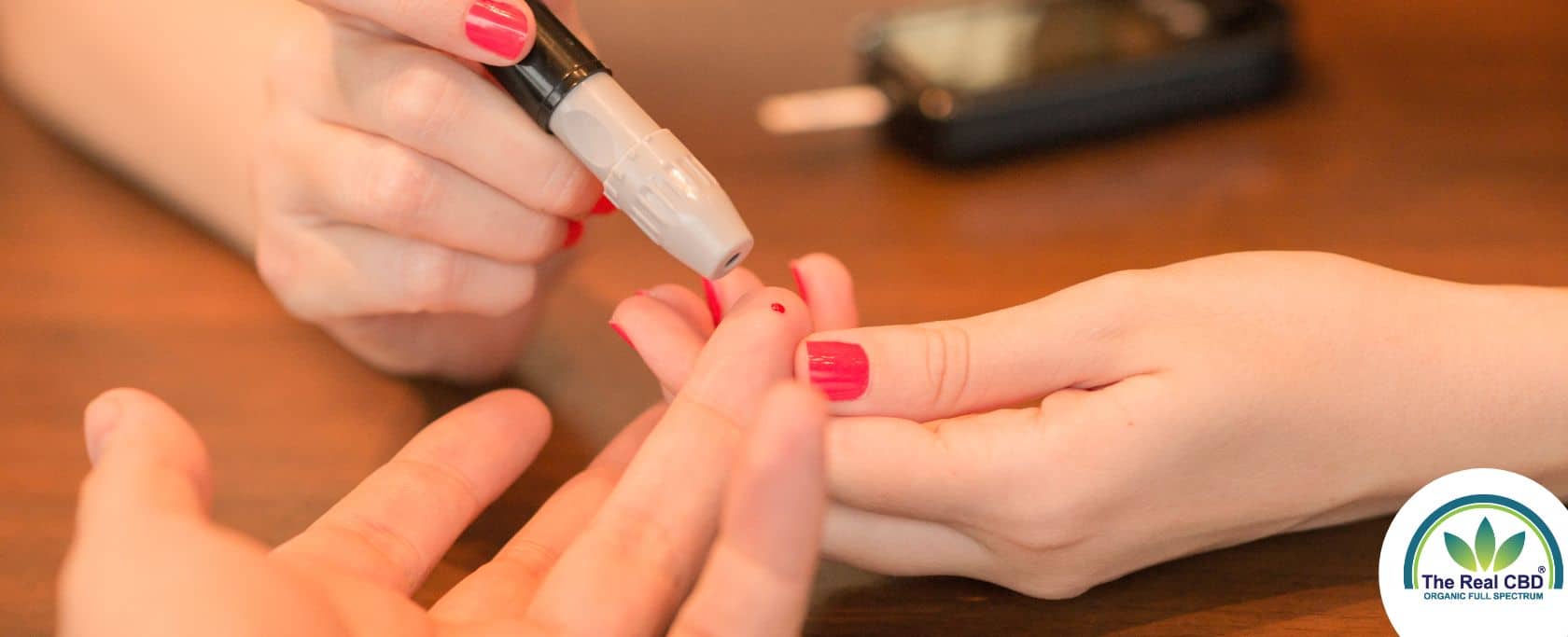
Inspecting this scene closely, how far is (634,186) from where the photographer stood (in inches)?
19.3

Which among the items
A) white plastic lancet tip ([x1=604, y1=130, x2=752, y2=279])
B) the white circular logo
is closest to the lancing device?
white plastic lancet tip ([x1=604, y1=130, x2=752, y2=279])

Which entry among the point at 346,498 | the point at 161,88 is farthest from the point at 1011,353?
the point at 161,88

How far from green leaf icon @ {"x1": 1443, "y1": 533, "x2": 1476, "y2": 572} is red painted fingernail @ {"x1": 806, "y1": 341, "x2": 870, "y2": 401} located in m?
0.24

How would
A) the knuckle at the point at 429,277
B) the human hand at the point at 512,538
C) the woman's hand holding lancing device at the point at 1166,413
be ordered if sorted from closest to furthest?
the human hand at the point at 512,538
the woman's hand holding lancing device at the point at 1166,413
the knuckle at the point at 429,277

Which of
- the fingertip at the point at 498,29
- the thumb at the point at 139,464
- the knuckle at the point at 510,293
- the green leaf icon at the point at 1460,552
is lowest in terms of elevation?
the green leaf icon at the point at 1460,552

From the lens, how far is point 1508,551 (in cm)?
48

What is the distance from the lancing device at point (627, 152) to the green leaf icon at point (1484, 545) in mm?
308

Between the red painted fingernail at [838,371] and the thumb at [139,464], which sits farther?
the red painted fingernail at [838,371]

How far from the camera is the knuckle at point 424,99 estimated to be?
0.51 metres

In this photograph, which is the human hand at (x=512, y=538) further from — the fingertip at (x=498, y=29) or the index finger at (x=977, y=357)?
the fingertip at (x=498, y=29)

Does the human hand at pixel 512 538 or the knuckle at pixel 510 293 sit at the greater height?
the knuckle at pixel 510 293

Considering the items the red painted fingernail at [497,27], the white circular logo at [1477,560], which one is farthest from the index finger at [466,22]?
the white circular logo at [1477,560]

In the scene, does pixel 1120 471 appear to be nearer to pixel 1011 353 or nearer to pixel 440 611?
pixel 1011 353

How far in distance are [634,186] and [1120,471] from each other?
0.21 m
